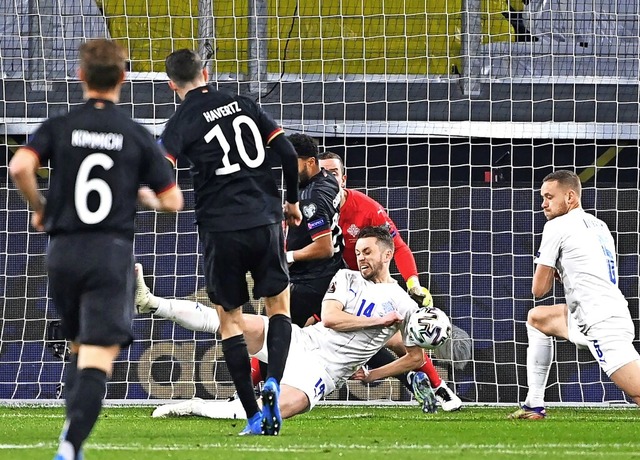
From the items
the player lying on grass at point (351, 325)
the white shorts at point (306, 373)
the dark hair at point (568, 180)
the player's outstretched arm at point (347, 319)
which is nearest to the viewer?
the white shorts at point (306, 373)

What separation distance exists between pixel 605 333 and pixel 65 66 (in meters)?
5.93

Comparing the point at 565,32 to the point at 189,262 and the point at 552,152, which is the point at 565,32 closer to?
the point at 552,152

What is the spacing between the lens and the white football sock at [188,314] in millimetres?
7469

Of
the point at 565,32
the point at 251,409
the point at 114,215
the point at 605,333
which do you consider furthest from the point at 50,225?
the point at 565,32

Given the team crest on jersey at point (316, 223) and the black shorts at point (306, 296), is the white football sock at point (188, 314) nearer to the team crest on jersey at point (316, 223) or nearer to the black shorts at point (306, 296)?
the black shorts at point (306, 296)

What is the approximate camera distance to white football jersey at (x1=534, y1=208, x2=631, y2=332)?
6.57m

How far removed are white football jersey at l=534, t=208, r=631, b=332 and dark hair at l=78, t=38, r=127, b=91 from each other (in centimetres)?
321

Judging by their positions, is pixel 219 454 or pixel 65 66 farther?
pixel 65 66

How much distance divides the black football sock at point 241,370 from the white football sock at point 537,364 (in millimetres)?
2673

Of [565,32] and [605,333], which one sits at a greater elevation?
[565,32]

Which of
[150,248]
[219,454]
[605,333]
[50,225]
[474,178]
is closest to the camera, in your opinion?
[50,225]

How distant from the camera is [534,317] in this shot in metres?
7.52

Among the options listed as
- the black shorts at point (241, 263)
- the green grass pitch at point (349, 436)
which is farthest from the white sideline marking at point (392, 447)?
the black shorts at point (241, 263)

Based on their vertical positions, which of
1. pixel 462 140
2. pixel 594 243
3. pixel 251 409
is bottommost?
pixel 251 409
